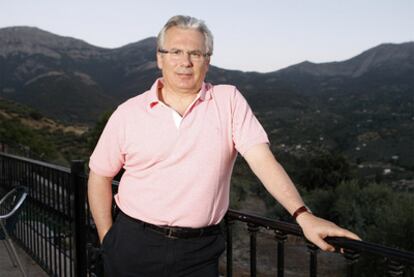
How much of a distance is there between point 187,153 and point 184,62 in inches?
15.3

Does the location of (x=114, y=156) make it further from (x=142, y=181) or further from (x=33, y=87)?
(x=33, y=87)

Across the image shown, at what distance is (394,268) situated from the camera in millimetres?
1503

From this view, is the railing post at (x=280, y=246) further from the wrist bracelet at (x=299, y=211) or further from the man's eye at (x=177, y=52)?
the man's eye at (x=177, y=52)

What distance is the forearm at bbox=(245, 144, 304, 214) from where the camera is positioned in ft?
5.75

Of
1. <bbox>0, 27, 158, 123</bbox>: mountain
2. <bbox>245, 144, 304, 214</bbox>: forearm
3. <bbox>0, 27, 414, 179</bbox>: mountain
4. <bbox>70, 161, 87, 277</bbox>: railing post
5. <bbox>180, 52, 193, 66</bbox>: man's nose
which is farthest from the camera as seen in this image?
<bbox>0, 27, 158, 123</bbox>: mountain

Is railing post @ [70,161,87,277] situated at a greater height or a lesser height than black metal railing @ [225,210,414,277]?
lesser

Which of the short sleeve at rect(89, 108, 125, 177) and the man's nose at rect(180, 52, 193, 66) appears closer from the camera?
the man's nose at rect(180, 52, 193, 66)

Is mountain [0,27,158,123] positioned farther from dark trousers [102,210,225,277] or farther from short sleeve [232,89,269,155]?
short sleeve [232,89,269,155]

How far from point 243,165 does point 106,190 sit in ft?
95.1

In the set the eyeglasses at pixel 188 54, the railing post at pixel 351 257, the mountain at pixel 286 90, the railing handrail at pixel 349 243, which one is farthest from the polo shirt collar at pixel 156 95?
the mountain at pixel 286 90

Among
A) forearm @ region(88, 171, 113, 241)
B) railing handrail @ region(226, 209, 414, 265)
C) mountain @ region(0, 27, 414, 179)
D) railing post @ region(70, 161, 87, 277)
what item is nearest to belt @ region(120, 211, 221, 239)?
railing handrail @ region(226, 209, 414, 265)

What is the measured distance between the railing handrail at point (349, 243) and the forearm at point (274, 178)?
0.16 meters

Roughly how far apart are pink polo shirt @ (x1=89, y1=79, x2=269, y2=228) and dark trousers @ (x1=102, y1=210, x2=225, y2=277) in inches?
2.7

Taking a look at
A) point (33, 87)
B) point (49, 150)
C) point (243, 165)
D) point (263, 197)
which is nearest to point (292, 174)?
point (263, 197)
